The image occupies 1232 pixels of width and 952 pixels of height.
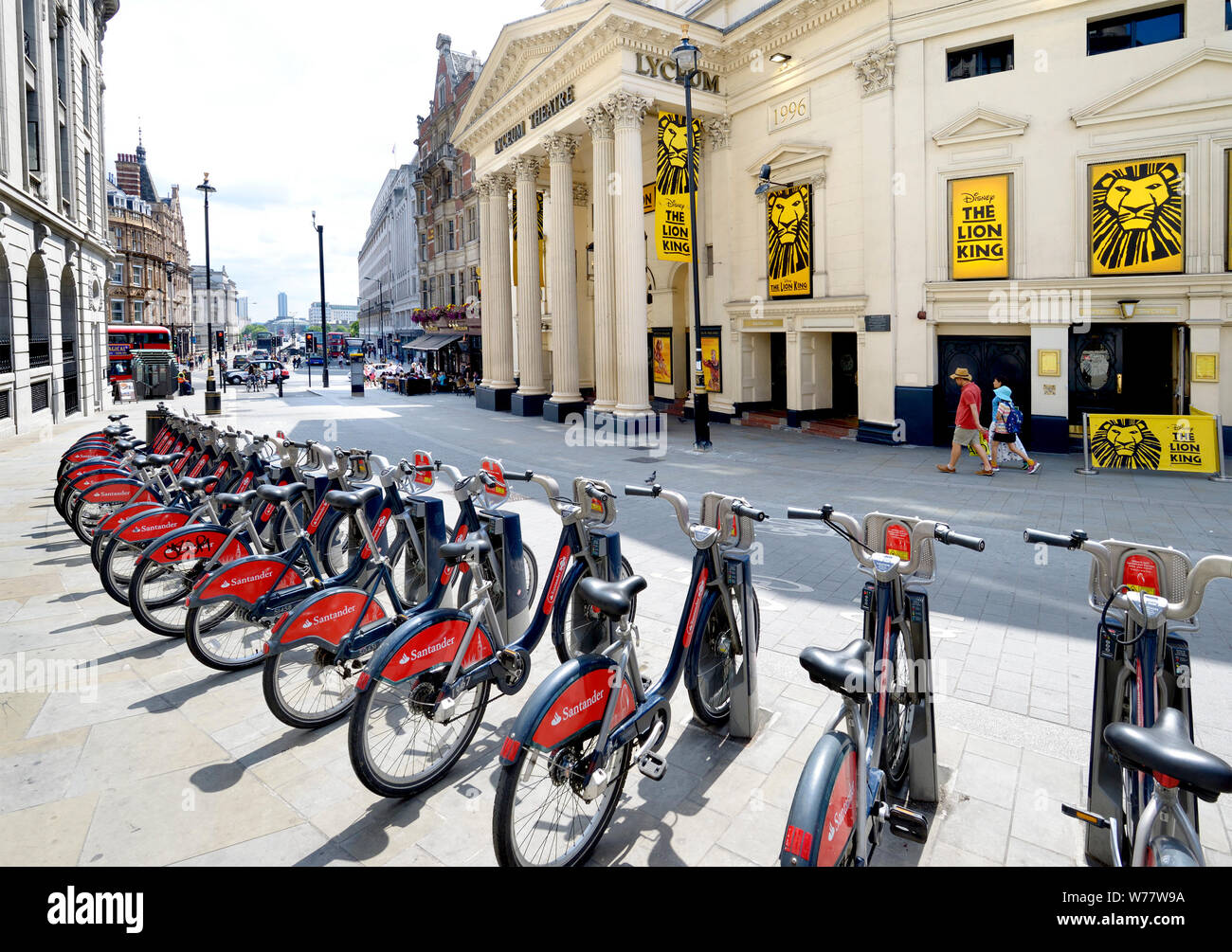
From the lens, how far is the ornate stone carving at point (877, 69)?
1794 cm

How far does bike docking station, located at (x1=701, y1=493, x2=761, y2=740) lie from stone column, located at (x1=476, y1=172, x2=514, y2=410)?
87.4ft

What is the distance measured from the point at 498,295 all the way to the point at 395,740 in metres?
28.2

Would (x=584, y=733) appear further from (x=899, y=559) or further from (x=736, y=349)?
(x=736, y=349)

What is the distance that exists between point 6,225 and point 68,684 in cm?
2011

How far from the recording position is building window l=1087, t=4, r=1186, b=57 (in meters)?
14.8

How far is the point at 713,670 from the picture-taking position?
15.3ft

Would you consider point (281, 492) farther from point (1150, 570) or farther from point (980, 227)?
point (980, 227)

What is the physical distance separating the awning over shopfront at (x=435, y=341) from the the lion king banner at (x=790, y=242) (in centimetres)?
2973

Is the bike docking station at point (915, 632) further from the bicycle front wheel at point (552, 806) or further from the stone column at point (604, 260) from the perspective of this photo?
the stone column at point (604, 260)

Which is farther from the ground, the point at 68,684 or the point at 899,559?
the point at 899,559

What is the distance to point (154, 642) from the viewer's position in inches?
243

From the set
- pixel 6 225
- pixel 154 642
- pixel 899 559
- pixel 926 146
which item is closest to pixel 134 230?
pixel 6 225

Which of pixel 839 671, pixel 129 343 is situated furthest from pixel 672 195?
pixel 129 343

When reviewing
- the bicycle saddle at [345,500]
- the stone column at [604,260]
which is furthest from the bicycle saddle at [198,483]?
the stone column at [604,260]
